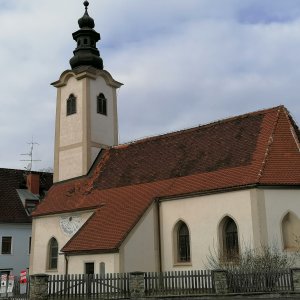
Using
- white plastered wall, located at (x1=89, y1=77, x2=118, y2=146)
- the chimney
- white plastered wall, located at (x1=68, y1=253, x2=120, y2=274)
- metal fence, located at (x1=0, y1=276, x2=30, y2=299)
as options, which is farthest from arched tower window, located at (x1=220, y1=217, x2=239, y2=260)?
the chimney

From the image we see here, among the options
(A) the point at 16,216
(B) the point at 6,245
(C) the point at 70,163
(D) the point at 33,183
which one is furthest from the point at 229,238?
(D) the point at 33,183

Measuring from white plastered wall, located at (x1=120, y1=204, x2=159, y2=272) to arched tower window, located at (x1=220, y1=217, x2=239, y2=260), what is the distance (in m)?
3.77

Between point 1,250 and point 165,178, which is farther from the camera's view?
point 1,250

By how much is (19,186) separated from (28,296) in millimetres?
21984

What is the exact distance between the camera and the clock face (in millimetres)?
28531

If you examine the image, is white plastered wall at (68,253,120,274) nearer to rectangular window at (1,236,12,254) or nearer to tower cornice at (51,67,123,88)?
tower cornice at (51,67,123,88)

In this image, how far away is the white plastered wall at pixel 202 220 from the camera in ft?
71.8

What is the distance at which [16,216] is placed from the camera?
38969mm

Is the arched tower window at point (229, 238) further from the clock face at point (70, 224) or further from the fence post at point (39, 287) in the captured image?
the clock face at point (70, 224)

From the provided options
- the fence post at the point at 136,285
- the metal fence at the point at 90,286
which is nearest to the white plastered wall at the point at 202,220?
the fence post at the point at 136,285

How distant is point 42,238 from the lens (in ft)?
101

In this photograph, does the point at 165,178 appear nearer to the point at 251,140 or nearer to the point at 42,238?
the point at 251,140

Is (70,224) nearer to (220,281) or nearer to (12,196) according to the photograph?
(220,281)

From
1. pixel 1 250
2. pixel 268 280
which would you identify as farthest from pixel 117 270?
pixel 1 250
